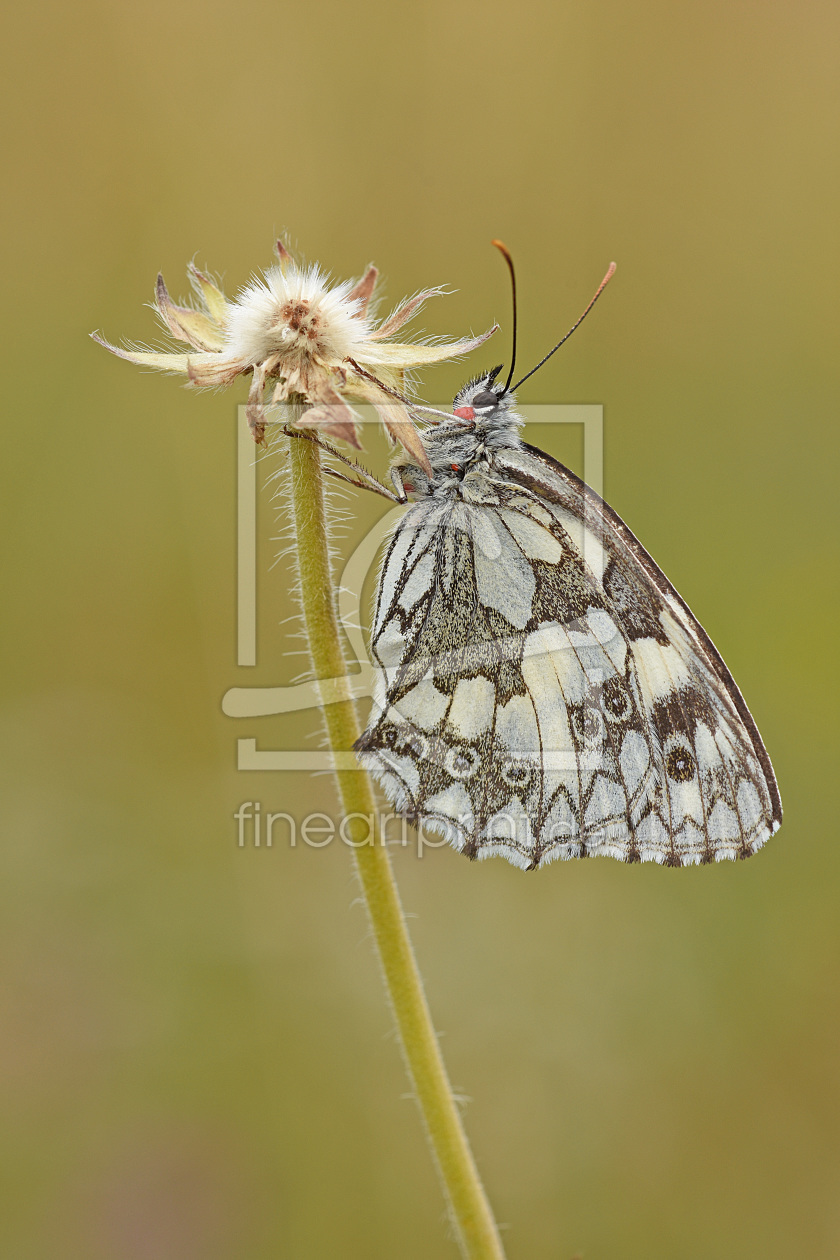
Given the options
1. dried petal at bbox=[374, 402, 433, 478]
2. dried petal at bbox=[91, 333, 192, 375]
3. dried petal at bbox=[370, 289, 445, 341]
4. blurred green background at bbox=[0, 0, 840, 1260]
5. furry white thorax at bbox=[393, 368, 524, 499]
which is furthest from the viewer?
blurred green background at bbox=[0, 0, 840, 1260]

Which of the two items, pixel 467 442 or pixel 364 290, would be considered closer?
pixel 364 290

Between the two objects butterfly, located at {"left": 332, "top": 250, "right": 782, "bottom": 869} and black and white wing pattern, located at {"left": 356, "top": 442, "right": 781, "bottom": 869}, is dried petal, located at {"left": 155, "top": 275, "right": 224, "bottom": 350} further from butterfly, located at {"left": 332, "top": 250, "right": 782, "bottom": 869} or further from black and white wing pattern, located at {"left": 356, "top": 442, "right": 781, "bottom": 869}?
black and white wing pattern, located at {"left": 356, "top": 442, "right": 781, "bottom": 869}

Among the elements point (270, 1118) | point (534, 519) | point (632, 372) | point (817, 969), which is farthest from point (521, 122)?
point (270, 1118)

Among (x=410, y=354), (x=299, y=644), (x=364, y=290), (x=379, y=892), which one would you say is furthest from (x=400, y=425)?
(x=299, y=644)

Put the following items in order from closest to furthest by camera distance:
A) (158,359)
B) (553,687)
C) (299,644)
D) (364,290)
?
(158,359)
(364,290)
(553,687)
(299,644)

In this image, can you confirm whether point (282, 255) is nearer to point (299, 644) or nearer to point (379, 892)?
point (379, 892)

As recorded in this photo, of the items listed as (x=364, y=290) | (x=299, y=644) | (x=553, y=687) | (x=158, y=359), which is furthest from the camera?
(x=299, y=644)

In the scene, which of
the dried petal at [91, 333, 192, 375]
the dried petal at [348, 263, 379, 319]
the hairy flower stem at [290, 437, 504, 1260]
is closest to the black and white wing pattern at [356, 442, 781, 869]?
the hairy flower stem at [290, 437, 504, 1260]

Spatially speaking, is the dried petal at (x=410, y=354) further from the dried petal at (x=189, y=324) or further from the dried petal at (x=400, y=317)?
the dried petal at (x=189, y=324)
